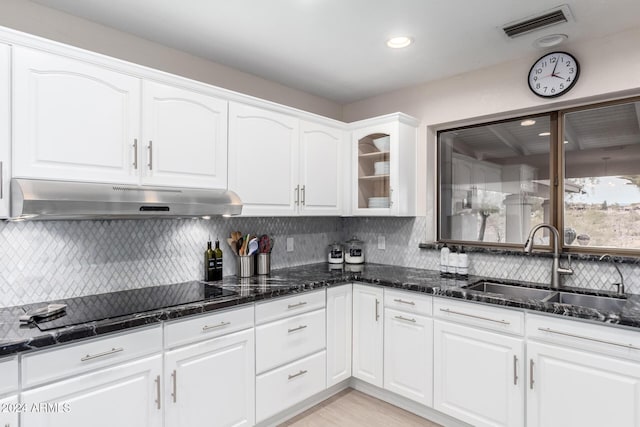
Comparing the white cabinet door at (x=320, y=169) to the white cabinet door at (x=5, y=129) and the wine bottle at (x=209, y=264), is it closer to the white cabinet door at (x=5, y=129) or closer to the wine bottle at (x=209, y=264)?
the wine bottle at (x=209, y=264)

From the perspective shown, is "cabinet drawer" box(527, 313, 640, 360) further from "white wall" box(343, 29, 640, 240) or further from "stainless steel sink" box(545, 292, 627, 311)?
"white wall" box(343, 29, 640, 240)

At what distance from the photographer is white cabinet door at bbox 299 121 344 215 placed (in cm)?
290

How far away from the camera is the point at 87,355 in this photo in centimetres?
158

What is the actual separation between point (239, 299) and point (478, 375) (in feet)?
4.93

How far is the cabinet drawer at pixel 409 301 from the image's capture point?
245cm

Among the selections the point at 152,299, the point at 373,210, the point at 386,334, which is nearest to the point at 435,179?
the point at 373,210

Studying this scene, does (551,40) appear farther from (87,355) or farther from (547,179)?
(87,355)

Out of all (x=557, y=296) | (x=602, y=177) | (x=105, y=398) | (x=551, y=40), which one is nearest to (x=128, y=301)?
(x=105, y=398)

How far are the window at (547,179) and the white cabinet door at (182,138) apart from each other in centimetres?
195

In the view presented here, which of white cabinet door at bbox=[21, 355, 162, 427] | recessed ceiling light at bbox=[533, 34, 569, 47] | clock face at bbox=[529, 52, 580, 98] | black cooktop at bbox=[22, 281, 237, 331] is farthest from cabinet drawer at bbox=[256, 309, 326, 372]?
recessed ceiling light at bbox=[533, 34, 569, 47]

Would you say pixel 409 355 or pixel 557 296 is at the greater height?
pixel 557 296

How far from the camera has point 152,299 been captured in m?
2.01

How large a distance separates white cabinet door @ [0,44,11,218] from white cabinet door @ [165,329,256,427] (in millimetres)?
1010

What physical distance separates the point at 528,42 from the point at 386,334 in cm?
217
